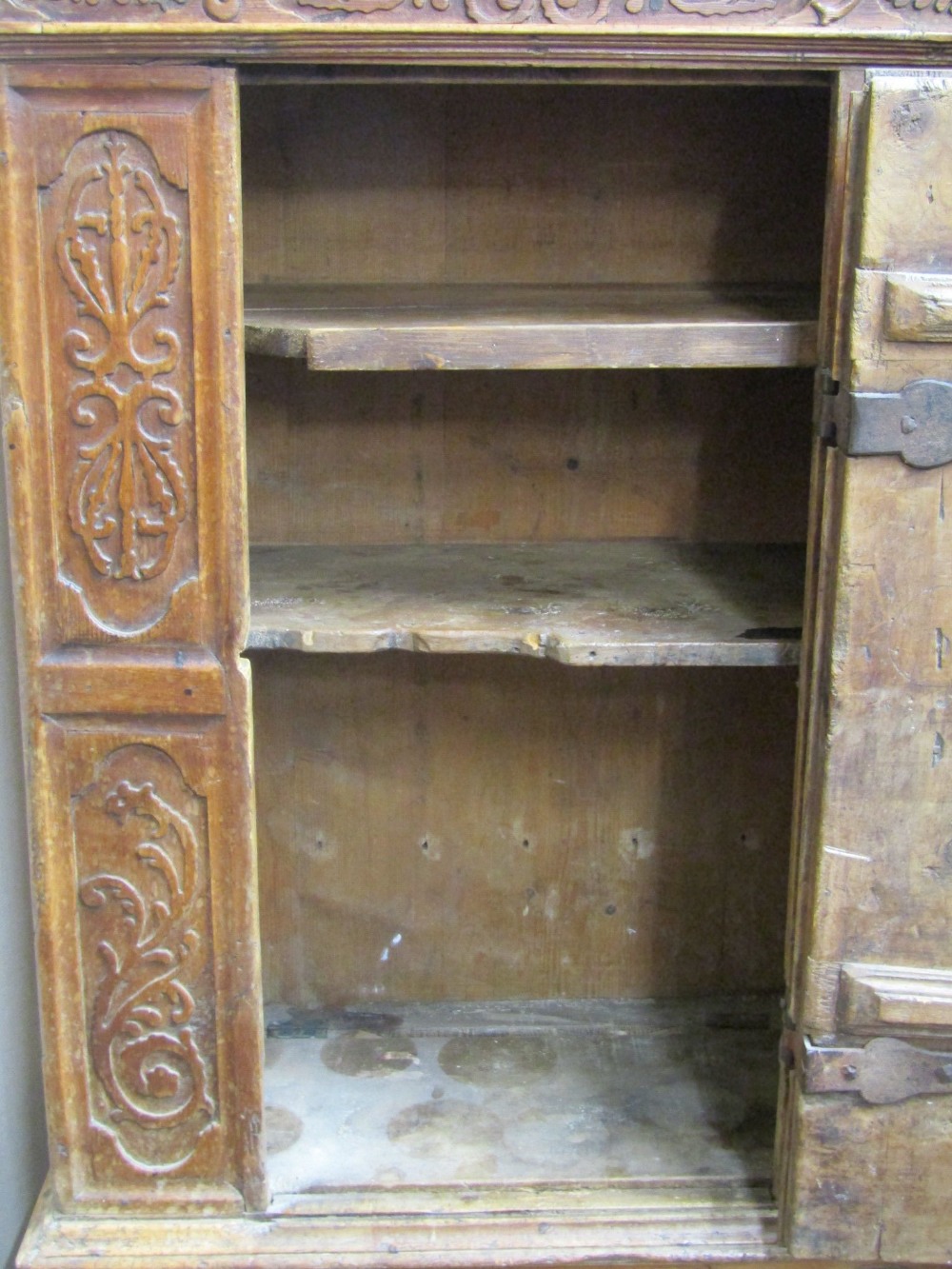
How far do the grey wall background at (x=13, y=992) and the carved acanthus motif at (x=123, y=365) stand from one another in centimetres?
38

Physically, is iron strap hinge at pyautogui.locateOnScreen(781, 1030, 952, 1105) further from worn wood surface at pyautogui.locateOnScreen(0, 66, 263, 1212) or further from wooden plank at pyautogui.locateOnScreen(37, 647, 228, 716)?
wooden plank at pyautogui.locateOnScreen(37, 647, 228, 716)

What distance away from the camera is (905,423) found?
1.24 metres

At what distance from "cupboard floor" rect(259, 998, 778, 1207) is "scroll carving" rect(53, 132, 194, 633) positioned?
73cm

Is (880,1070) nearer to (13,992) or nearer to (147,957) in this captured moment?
(147,957)

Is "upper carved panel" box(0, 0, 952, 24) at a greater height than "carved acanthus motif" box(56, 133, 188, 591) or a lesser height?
greater

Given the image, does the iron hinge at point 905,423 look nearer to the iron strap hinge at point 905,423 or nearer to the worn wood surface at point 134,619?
the iron strap hinge at point 905,423

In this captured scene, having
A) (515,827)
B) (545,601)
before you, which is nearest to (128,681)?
(545,601)

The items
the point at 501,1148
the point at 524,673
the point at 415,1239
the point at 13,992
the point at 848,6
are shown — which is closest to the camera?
the point at 848,6

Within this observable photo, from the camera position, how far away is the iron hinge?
123 cm

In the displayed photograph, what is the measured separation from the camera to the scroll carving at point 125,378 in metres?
1.21

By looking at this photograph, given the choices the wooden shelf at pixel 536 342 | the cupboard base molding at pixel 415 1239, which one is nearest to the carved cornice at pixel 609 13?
the wooden shelf at pixel 536 342

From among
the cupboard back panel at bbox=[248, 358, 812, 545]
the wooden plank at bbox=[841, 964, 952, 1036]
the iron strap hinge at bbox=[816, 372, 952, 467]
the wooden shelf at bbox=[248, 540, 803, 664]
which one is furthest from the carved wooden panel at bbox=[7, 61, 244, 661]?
the wooden plank at bbox=[841, 964, 952, 1036]

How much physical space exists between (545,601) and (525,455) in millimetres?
307

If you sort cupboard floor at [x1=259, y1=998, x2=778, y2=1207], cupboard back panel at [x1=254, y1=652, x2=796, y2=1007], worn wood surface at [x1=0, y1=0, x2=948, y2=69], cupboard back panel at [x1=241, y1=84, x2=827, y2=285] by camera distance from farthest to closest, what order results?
cupboard back panel at [x1=254, y1=652, x2=796, y2=1007]
cupboard back panel at [x1=241, y1=84, x2=827, y2=285]
cupboard floor at [x1=259, y1=998, x2=778, y2=1207]
worn wood surface at [x1=0, y1=0, x2=948, y2=69]
